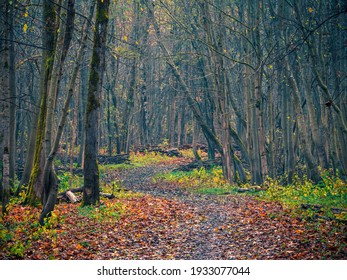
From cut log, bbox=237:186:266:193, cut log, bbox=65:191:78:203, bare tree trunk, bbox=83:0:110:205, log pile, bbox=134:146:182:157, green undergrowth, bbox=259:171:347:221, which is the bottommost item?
cut log, bbox=237:186:266:193

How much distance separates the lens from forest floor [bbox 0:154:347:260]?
852 cm

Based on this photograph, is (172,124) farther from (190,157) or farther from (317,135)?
(317,135)

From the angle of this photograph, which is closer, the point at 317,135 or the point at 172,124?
the point at 317,135

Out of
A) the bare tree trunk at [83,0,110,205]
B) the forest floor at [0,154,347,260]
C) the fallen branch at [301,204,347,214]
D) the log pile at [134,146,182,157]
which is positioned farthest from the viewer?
the log pile at [134,146,182,157]

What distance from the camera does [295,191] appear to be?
16062 mm

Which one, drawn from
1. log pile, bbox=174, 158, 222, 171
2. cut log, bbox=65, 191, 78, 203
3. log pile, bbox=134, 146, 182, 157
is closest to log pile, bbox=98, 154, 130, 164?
log pile, bbox=134, 146, 182, 157

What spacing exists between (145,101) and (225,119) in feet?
74.5

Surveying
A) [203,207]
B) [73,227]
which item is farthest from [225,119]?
[73,227]

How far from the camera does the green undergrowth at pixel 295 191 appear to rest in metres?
11.8

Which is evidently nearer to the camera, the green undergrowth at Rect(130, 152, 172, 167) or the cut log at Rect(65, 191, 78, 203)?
the cut log at Rect(65, 191, 78, 203)

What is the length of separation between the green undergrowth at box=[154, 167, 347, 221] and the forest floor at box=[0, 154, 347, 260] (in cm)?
54

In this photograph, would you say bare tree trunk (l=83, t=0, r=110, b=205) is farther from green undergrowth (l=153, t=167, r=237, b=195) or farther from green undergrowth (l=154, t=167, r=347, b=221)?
green undergrowth (l=153, t=167, r=237, b=195)

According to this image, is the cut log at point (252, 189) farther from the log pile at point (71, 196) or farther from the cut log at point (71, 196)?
the cut log at point (71, 196)
